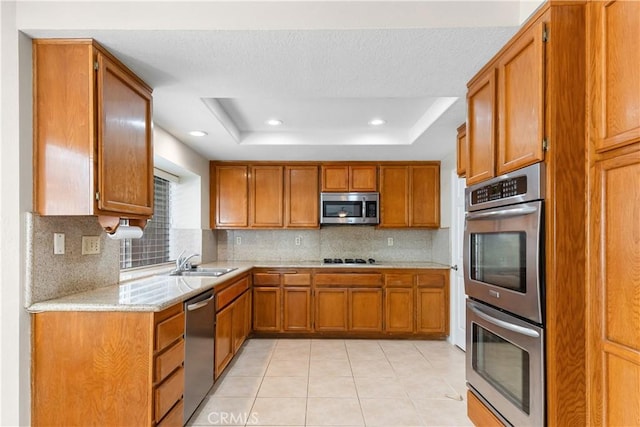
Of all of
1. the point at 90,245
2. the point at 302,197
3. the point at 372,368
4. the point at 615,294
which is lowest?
the point at 372,368

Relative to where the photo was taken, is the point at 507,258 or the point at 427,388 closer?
the point at 507,258

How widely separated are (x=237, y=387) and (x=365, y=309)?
1837 mm

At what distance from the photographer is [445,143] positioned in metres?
3.73

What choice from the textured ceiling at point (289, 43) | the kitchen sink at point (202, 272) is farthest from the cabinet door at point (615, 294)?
the kitchen sink at point (202, 272)

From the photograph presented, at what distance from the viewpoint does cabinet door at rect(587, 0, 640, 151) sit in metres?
1.26

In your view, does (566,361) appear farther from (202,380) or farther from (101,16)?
(101,16)

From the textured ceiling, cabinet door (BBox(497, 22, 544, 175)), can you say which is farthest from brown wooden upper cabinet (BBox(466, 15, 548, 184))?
the textured ceiling

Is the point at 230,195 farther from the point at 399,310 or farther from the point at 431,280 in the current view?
the point at 431,280

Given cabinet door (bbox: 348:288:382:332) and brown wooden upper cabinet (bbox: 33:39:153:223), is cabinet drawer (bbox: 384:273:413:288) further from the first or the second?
brown wooden upper cabinet (bbox: 33:39:153:223)

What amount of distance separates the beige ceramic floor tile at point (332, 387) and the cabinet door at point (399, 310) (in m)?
1.30

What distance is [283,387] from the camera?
2.97 meters

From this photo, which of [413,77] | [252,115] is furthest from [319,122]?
[413,77]

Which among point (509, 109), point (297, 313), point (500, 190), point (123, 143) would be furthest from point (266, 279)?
point (509, 109)

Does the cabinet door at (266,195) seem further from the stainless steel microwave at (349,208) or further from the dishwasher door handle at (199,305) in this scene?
the dishwasher door handle at (199,305)
